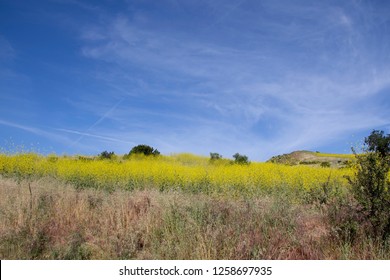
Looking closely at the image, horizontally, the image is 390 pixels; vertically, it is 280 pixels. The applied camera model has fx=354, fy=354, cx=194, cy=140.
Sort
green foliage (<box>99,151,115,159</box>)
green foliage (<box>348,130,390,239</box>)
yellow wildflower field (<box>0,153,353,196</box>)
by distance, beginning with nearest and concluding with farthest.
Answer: green foliage (<box>348,130,390,239</box>)
yellow wildflower field (<box>0,153,353,196</box>)
green foliage (<box>99,151,115,159</box>)

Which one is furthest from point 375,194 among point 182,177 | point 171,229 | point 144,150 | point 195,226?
point 144,150

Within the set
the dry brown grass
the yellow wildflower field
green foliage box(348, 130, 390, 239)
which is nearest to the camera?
the dry brown grass

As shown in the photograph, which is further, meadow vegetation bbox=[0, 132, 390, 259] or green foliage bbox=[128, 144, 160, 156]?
green foliage bbox=[128, 144, 160, 156]

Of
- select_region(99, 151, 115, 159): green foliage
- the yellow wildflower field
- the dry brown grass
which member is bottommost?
the dry brown grass

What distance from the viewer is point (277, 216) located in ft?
25.1

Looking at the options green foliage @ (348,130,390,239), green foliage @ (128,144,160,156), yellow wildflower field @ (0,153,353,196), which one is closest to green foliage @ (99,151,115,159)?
green foliage @ (128,144,160,156)

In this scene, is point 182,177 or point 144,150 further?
point 144,150

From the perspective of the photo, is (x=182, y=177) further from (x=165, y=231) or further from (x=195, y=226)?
(x=195, y=226)

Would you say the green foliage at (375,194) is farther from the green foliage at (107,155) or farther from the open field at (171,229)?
the green foliage at (107,155)

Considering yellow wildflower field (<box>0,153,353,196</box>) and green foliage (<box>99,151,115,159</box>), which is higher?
green foliage (<box>99,151,115,159</box>)

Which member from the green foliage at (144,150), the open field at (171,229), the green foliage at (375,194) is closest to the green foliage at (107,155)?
the green foliage at (144,150)

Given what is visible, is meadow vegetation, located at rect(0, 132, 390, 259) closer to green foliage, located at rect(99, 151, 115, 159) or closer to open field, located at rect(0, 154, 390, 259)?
open field, located at rect(0, 154, 390, 259)

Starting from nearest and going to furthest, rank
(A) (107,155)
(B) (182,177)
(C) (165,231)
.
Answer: (C) (165,231) → (B) (182,177) → (A) (107,155)

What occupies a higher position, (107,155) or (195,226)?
(107,155)
